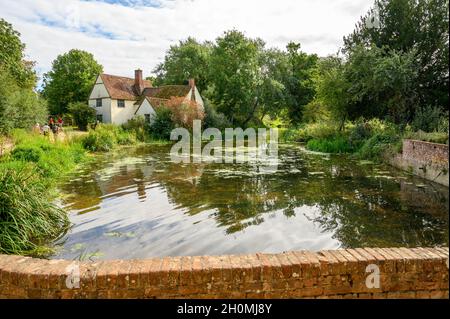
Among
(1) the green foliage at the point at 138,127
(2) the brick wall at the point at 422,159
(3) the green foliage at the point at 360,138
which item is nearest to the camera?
(2) the brick wall at the point at 422,159

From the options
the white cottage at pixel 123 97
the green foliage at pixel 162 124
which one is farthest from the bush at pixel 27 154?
the white cottage at pixel 123 97

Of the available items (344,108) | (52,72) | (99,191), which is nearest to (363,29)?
(344,108)

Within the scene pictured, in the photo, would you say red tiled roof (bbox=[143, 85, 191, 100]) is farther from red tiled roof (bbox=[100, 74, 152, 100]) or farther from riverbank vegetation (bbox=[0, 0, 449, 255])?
riverbank vegetation (bbox=[0, 0, 449, 255])

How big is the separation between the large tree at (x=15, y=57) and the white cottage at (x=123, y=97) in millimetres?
9110

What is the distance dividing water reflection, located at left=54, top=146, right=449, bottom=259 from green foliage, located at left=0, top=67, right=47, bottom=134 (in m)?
7.80

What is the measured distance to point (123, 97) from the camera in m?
40.4

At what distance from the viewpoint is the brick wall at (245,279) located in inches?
121

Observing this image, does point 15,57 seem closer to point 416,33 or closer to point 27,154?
point 27,154

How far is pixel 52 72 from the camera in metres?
51.5

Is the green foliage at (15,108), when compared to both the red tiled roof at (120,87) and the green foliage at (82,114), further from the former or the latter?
the red tiled roof at (120,87)

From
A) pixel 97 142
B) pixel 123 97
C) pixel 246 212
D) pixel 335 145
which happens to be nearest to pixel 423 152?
pixel 246 212

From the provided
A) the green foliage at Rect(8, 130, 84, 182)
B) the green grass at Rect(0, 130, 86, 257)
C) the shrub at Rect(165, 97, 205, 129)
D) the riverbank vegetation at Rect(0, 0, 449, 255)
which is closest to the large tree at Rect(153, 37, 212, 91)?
the riverbank vegetation at Rect(0, 0, 449, 255)

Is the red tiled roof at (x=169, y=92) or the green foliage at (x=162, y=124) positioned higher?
the red tiled roof at (x=169, y=92)
